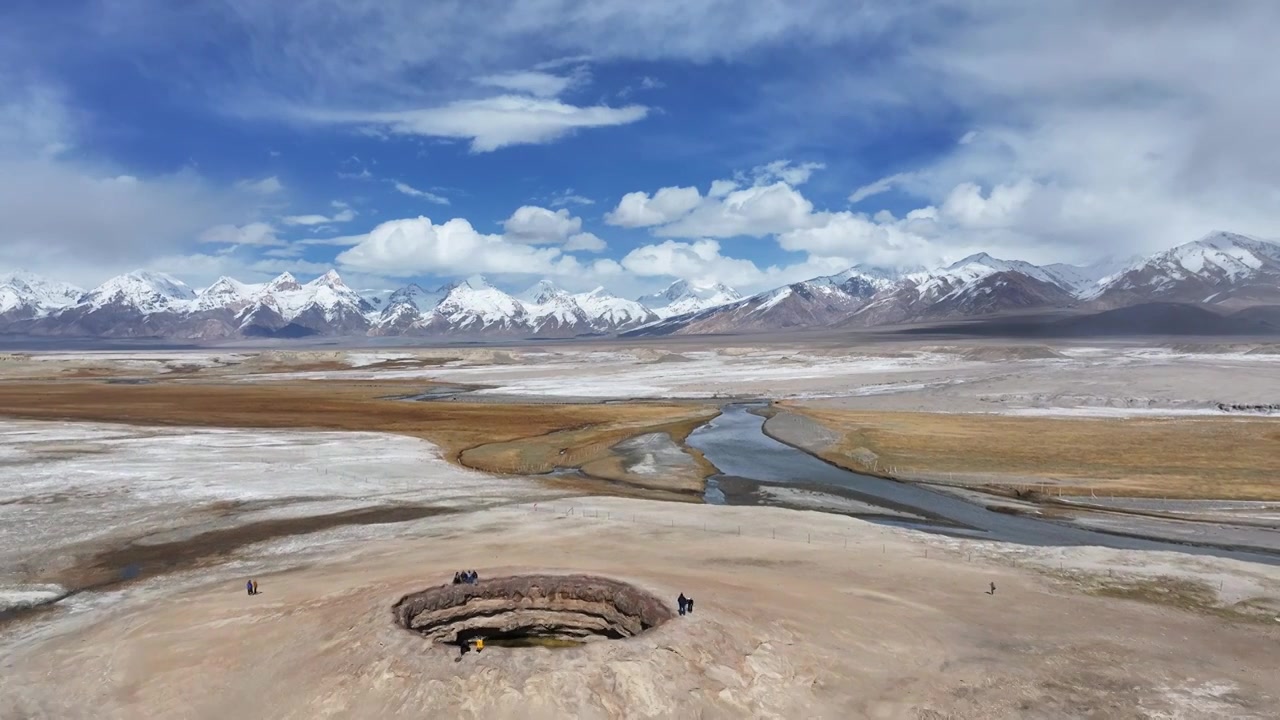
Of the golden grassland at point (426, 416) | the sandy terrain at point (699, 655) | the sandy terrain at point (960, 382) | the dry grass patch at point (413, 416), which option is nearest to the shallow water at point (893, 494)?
the sandy terrain at point (699, 655)

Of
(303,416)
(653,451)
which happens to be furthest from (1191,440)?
(303,416)

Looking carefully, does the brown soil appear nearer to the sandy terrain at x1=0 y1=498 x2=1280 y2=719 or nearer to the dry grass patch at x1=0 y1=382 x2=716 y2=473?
the sandy terrain at x1=0 y1=498 x2=1280 y2=719

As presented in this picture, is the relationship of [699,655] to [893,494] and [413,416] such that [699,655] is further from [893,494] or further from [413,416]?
[413,416]

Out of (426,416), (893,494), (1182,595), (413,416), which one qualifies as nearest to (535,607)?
(1182,595)

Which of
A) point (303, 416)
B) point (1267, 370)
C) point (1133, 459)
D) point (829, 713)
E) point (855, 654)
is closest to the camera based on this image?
point (829, 713)

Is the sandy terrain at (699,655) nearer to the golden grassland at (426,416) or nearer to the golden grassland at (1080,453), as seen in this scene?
the golden grassland at (1080,453)

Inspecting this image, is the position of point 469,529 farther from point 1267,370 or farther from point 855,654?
point 1267,370

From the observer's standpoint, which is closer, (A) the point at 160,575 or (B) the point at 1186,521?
(A) the point at 160,575
